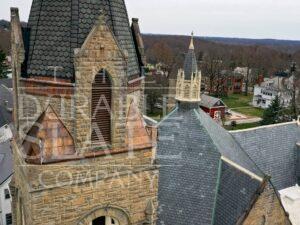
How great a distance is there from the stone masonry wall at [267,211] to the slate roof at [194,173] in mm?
457

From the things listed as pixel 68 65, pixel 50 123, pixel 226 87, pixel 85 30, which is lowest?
pixel 226 87

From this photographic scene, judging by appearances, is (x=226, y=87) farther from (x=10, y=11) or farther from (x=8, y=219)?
(x=10, y=11)

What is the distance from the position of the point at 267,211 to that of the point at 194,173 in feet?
10.4

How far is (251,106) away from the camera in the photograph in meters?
78.6

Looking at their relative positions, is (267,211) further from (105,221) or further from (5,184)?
(5,184)

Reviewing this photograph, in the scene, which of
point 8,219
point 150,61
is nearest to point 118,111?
point 8,219

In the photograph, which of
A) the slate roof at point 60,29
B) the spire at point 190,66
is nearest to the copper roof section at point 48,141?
the slate roof at point 60,29

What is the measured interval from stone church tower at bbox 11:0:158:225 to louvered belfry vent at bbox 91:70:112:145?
0.02 meters

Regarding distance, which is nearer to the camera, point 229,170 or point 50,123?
point 50,123

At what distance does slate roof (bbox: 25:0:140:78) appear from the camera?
25.4 feet

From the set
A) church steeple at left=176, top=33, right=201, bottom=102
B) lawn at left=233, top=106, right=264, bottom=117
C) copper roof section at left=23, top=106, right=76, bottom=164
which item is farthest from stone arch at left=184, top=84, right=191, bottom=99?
lawn at left=233, top=106, right=264, bottom=117

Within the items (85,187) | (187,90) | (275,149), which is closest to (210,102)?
(275,149)

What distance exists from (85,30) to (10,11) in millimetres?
1855

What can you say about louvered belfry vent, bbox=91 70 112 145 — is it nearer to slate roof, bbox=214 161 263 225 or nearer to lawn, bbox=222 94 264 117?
slate roof, bbox=214 161 263 225
